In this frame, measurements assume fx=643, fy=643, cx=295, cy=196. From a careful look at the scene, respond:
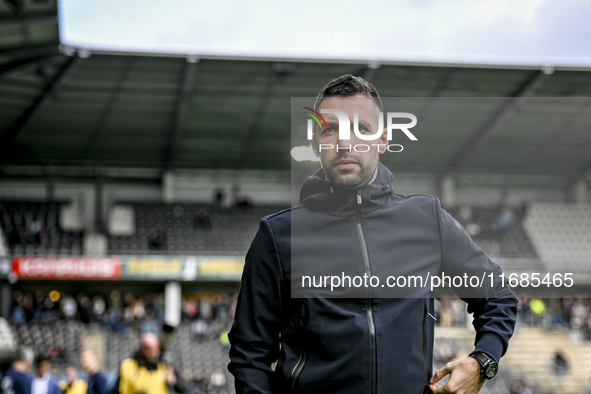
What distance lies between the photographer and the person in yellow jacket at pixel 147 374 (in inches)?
204

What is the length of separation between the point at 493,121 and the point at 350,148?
14.0 metres

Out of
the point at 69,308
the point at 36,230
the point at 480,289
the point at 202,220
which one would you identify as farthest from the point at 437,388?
the point at 202,220

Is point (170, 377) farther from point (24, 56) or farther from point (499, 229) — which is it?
point (24, 56)

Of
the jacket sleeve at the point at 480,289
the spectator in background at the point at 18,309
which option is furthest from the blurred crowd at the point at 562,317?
the spectator in background at the point at 18,309

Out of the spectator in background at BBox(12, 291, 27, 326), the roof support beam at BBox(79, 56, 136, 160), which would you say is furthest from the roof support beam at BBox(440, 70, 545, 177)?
the spectator in background at BBox(12, 291, 27, 326)

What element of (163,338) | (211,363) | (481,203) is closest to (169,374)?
(163,338)

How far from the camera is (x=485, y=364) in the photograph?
5.96ft

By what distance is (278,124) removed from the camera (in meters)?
22.1

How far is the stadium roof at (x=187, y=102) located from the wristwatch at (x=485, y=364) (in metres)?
12.5

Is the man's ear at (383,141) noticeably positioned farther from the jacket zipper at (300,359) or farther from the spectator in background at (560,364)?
the spectator in background at (560,364)

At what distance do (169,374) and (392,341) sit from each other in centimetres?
403

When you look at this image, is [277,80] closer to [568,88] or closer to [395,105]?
[568,88]

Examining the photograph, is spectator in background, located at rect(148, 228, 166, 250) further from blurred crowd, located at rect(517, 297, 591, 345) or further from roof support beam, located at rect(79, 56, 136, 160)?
blurred crowd, located at rect(517, 297, 591, 345)

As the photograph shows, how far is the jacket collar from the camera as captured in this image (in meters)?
1.96
